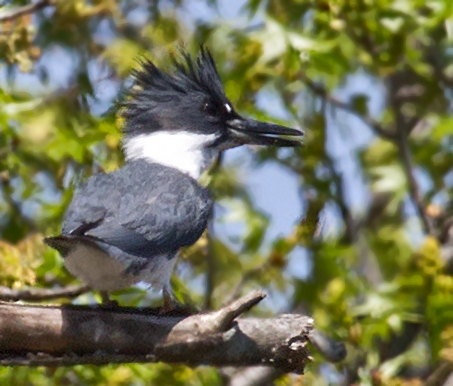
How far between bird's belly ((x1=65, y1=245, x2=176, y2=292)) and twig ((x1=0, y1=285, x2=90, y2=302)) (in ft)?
1.10

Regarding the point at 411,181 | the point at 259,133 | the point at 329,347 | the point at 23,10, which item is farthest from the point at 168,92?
the point at 411,181

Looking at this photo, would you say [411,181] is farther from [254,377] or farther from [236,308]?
[236,308]

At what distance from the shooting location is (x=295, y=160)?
567cm

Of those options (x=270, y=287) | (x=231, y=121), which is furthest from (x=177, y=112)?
(x=270, y=287)

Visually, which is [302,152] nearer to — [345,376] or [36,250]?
[345,376]

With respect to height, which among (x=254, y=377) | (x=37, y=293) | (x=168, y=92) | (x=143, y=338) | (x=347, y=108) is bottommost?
(x=254, y=377)

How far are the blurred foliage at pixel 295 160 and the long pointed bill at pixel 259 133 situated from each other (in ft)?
1.11

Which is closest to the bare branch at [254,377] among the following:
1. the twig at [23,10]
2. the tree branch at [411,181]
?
the tree branch at [411,181]

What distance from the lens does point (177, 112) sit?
433 cm

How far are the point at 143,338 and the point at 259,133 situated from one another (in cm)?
122

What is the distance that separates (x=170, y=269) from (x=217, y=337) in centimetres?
54

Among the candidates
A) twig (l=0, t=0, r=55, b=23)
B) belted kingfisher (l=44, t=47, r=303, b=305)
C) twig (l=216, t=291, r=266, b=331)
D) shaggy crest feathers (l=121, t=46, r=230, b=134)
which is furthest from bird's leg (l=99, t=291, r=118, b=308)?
twig (l=0, t=0, r=55, b=23)

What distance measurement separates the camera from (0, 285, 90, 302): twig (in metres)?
3.88

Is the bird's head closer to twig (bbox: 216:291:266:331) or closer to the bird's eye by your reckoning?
the bird's eye
